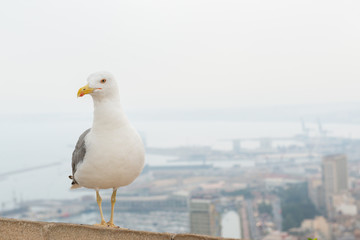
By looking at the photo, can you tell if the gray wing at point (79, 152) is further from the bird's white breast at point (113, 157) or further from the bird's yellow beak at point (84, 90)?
the bird's yellow beak at point (84, 90)

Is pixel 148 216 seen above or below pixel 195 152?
below

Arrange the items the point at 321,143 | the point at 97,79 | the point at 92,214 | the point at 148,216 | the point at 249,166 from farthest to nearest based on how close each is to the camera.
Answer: the point at 321,143 → the point at 249,166 → the point at 148,216 → the point at 92,214 → the point at 97,79

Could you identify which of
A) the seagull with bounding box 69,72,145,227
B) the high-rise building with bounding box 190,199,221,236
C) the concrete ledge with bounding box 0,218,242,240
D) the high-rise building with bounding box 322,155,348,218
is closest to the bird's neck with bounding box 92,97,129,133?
the seagull with bounding box 69,72,145,227

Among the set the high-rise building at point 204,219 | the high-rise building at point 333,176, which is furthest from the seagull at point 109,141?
the high-rise building at point 333,176

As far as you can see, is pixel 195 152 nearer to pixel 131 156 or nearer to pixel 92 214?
pixel 92 214

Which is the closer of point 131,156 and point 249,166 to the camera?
point 131,156

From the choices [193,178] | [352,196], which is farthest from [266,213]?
[193,178]

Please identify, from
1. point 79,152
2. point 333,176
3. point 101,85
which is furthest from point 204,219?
point 101,85

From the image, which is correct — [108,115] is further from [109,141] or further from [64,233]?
[64,233]
